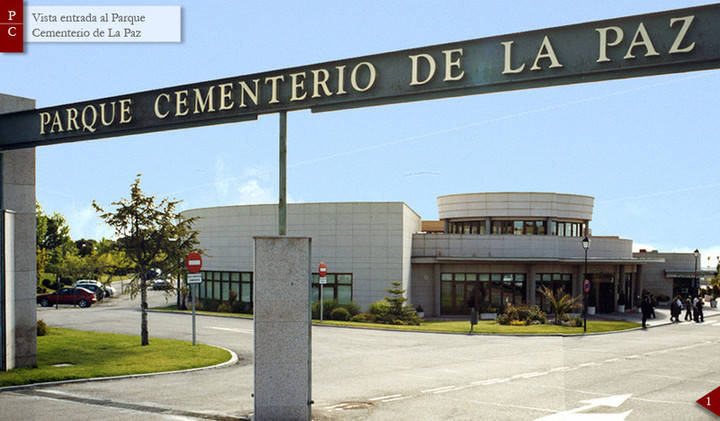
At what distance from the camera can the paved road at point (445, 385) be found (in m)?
12.0

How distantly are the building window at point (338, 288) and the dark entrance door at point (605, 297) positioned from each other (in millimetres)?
20049

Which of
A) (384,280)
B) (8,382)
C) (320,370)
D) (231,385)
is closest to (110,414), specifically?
(231,385)

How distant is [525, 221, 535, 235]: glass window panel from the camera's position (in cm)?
4484

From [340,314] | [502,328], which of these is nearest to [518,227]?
[502,328]

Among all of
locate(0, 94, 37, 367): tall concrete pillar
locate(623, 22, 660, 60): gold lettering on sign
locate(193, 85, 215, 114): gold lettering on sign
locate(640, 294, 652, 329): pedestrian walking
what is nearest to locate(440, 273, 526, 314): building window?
locate(640, 294, 652, 329): pedestrian walking

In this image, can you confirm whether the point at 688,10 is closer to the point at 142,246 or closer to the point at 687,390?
the point at 687,390

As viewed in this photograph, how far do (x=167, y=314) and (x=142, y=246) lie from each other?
691 inches

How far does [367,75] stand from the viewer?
10922mm

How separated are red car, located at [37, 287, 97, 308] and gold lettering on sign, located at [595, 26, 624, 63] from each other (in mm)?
44589

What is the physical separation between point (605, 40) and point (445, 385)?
932cm

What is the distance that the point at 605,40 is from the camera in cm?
930

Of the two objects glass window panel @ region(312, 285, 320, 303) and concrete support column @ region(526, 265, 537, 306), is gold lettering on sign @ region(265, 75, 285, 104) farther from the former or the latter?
concrete support column @ region(526, 265, 537, 306)

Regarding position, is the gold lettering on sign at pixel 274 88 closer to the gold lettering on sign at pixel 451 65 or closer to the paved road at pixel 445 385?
the gold lettering on sign at pixel 451 65
